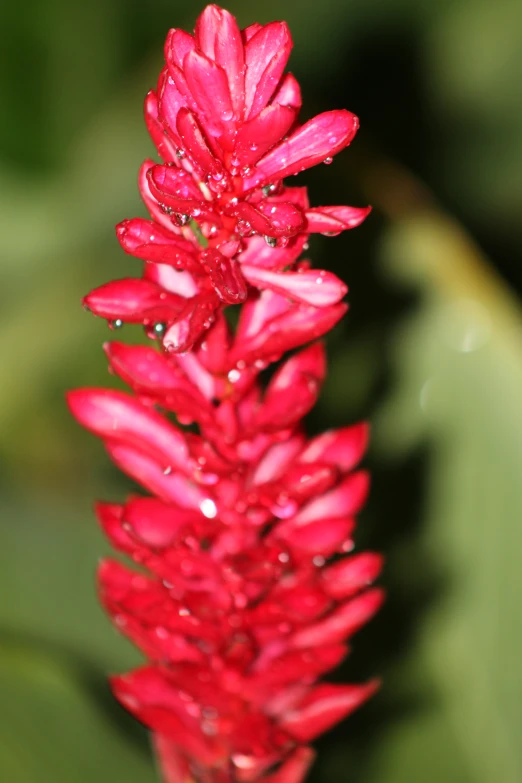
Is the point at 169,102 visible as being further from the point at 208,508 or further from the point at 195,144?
the point at 208,508

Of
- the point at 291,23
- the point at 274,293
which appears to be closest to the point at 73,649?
the point at 274,293

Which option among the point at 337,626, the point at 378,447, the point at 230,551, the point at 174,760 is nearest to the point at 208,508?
the point at 230,551

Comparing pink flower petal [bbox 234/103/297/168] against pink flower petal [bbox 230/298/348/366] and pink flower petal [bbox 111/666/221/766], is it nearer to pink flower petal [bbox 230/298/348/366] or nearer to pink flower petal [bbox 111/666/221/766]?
pink flower petal [bbox 230/298/348/366]

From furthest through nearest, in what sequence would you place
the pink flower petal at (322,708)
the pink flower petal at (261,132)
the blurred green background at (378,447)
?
the blurred green background at (378,447) → the pink flower petal at (322,708) → the pink flower petal at (261,132)

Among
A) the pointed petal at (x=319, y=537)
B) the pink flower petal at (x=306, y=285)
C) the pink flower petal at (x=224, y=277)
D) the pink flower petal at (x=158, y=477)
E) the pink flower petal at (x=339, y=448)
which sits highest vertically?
the pink flower petal at (x=224, y=277)

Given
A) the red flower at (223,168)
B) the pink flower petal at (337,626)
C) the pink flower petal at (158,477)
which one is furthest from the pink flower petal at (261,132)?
the pink flower petal at (337,626)

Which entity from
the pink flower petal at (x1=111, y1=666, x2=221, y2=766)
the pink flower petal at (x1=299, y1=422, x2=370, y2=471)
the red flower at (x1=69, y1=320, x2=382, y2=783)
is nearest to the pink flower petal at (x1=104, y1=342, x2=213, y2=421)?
the red flower at (x1=69, y1=320, x2=382, y2=783)

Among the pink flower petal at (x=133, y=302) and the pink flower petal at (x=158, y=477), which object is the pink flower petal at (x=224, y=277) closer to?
the pink flower petal at (x=133, y=302)
